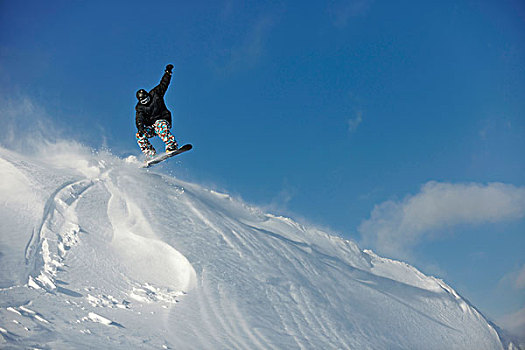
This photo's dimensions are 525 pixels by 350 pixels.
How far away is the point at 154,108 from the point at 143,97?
1.41ft

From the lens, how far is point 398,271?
16203 mm

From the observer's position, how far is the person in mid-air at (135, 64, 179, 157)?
11047mm

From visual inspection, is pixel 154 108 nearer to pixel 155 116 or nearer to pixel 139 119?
pixel 155 116

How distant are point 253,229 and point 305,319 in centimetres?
454

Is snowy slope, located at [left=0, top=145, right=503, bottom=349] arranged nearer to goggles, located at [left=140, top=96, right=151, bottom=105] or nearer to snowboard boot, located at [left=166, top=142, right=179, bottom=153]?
snowboard boot, located at [left=166, top=142, right=179, bottom=153]

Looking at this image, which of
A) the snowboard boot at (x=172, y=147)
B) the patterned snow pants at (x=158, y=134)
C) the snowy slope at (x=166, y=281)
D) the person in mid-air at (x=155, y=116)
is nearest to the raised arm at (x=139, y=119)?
the person in mid-air at (x=155, y=116)

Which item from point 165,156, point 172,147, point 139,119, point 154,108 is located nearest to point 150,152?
point 165,156

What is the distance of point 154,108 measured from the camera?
11141mm

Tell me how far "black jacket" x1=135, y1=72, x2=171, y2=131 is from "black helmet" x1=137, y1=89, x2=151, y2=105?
11 centimetres

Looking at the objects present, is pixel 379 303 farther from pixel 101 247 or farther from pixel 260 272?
pixel 101 247

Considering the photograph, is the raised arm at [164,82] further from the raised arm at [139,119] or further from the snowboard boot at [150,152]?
the snowboard boot at [150,152]

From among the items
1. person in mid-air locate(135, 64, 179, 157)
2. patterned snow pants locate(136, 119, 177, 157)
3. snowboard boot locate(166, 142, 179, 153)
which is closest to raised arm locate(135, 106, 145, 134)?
person in mid-air locate(135, 64, 179, 157)

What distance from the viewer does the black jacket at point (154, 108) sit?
11.1m

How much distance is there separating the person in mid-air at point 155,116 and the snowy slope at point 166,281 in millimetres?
1557
